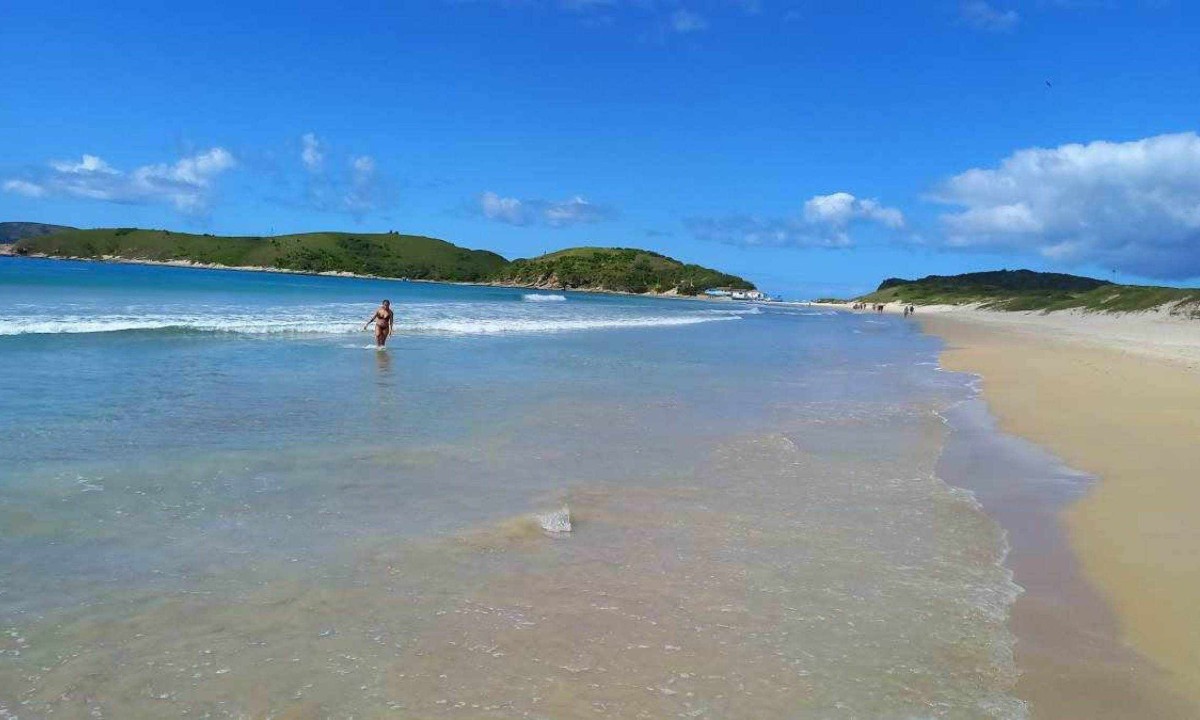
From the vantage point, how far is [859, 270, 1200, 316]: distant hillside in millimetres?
62281

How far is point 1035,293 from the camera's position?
10975cm

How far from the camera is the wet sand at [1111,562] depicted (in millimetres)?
4492

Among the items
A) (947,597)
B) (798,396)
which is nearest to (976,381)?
(798,396)

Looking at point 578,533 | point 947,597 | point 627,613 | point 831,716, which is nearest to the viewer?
point 831,716

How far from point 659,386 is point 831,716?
13.4 metres

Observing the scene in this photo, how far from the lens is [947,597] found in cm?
573

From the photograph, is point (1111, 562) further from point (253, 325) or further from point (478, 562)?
point (253, 325)

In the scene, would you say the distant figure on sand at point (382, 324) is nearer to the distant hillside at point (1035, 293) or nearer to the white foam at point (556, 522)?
the white foam at point (556, 522)

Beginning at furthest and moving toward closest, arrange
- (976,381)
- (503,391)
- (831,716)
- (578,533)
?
(976,381)
(503,391)
(578,533)
(831,716)

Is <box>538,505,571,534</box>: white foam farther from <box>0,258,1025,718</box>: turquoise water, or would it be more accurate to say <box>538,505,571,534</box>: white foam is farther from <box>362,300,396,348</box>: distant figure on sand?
<box>362,300,396,348</box>: distant figure on sand

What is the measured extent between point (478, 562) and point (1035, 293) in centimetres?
12167

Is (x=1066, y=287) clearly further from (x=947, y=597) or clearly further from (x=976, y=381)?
(x=947, y=597)

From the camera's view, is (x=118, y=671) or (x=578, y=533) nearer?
(x=118, y=671)

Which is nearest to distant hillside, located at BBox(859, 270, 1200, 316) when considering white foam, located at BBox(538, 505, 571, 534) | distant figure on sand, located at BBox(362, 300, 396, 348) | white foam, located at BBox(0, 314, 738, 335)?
white foam, located at BBox(0, 314, 738, 335)
